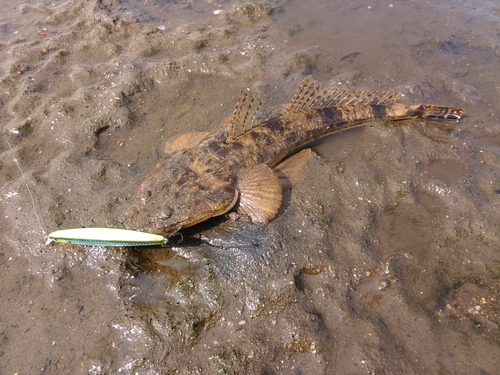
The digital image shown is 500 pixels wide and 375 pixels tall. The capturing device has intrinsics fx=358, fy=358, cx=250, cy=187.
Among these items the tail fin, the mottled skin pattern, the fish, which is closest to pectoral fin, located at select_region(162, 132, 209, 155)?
the fish

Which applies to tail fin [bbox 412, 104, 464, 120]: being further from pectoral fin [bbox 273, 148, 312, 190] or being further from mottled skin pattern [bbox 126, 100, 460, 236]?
pectoral fin [bbox 273, 148, 312, 190]

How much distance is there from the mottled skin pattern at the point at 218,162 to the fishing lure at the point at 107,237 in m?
0.20

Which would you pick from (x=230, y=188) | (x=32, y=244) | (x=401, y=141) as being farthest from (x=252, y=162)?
(x=32, y=244)

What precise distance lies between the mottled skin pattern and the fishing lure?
0.20 m

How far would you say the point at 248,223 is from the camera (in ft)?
15.4

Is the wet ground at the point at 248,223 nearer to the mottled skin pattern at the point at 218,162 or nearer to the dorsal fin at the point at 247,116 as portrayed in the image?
the mottled skin pattern at the point at 218,162

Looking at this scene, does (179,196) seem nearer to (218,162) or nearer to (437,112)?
(218,162)

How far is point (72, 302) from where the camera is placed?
4090 millimetres

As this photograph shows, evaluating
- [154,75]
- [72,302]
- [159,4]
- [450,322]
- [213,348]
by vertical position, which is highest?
[159,4]

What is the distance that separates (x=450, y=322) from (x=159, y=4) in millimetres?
8716

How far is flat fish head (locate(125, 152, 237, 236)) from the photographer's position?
14.0 ft

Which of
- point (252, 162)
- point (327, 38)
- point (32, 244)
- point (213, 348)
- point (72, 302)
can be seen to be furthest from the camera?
point (327, 38)

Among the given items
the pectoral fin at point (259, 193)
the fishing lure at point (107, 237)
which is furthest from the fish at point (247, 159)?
the fishing lure at point (107, 237)

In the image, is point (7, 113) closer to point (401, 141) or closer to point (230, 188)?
point (230, 188)
